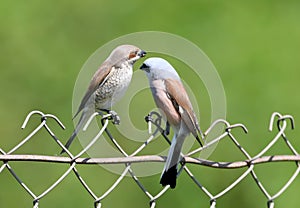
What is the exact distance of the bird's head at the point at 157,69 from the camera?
7.55 ft

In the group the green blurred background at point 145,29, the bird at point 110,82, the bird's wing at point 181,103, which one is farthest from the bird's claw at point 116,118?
the green blurred background at point 145,29

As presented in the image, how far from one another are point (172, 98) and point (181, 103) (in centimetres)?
3

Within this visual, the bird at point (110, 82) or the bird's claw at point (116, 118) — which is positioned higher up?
the bird at point (110, 82)

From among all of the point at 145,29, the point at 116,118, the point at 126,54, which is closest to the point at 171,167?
the point at 116,118

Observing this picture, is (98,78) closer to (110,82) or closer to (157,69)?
(110,82)

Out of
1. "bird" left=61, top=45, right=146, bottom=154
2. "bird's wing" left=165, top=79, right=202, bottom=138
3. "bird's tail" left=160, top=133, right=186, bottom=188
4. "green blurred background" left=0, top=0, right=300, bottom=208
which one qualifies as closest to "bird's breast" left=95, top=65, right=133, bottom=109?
"bird" left=61, top=45, right=146, bottom=154

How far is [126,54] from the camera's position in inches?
94.6

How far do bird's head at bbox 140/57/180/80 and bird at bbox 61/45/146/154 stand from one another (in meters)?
0.05

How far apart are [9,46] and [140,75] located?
202cm

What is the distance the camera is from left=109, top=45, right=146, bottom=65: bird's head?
2348mm

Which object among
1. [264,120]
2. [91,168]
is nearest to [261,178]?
[264,120]

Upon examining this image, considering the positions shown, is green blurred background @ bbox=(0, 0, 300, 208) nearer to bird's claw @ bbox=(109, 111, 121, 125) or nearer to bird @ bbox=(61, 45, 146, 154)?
bird @ bbox=(61, 45, 146, 154)

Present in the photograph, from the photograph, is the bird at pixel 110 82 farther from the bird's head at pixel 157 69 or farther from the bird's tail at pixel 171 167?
the bird's tail at pixel 171 167

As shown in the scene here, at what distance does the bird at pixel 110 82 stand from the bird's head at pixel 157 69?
0.05 metres
